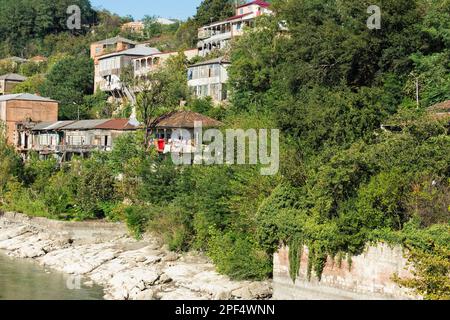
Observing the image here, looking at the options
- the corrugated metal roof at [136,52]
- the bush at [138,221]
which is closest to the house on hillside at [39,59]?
the corrugated metal roof at [136,52]

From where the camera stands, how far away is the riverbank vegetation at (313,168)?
76.7 ft

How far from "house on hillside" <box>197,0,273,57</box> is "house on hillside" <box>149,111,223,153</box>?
53.1 ft

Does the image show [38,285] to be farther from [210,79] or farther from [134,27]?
[134,27]

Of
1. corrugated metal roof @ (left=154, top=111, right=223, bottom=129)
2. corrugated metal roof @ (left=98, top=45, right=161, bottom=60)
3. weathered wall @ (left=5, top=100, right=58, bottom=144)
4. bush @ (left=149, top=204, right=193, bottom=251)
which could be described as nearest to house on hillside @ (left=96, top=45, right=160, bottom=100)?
corrugated metal roof @ (left=98, top=45, right=161, bottom=60)

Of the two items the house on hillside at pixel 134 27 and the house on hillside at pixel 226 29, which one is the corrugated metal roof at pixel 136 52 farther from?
the house on hillside at pixel 134 27

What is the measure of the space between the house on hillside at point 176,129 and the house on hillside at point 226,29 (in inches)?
637

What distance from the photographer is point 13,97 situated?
58.6 meters

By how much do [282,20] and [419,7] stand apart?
32.1 ft

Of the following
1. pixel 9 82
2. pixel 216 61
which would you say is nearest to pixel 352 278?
pixel 216 61

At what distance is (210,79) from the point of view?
2132 inches

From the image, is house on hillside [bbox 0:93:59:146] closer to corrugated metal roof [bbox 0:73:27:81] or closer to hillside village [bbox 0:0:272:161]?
hillside village [bbox 0:0:272:161]

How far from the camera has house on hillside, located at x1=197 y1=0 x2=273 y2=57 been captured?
62.6 meters

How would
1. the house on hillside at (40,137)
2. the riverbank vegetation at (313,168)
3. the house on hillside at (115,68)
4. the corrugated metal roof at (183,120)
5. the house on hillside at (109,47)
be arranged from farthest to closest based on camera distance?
the house on hillside at (109,47), the house on hillside at (115,68), the house on hillside at (40,137), the corrugated metal roof at (183,120), the riverbank vegetation at (313,168)
